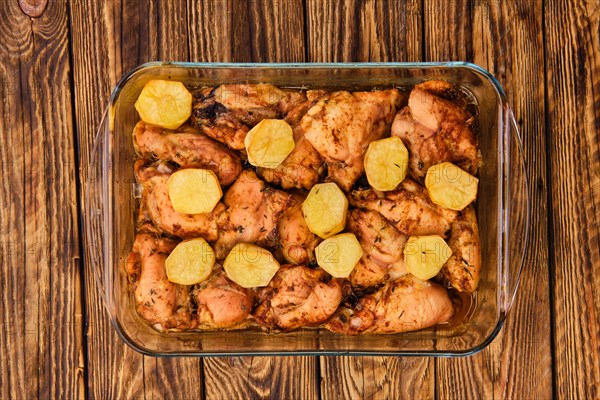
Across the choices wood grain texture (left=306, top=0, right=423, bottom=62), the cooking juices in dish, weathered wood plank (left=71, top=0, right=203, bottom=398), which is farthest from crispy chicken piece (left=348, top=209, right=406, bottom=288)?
weathered wood plank (left=71, top=0, right=203, bottom=398)

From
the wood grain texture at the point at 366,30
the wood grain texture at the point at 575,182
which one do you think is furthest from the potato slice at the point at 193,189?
the wood grain texture at the point at 575,182

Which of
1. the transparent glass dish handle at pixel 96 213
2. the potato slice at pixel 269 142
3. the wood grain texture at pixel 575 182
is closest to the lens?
the potato slice at pixel 269 142

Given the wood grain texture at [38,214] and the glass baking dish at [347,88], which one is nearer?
the glass baking dish at [347,88]

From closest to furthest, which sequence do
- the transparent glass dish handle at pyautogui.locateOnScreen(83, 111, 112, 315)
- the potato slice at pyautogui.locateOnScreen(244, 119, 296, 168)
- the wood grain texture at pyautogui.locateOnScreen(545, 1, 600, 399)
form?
the potato slice at pyautogui.locateOnScreen(244, 119, 296, 168) → the transparent glass dish handle at pyautogui.locateOnScreen(83, 111, 112, 315) → the wood grain texture at pyautogui.locateOnScreen(545, 1, 600, 399)

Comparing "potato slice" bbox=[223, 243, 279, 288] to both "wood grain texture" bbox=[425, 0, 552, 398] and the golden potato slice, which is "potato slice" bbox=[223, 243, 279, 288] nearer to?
the golden potato slice

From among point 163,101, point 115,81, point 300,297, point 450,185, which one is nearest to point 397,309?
point 300,297

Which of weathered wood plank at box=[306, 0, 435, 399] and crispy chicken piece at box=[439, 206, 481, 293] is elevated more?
weathered wood plank at box=[306, 0, 435, 399]

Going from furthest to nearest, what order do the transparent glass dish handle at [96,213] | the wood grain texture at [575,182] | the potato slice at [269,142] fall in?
1. the wood grain texture at [575,182]
2. the transparent glass dish handle at [96,213]
3. the potato slice at [269,142]

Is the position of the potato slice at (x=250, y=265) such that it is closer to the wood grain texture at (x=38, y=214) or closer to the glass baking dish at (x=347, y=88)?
the glass baking dish at (x=347, y=88)

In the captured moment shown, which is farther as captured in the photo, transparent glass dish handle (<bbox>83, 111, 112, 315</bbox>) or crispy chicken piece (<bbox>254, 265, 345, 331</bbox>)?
transparent glass dish handle (<bbox>83, 111, 112, 315</bbox>)
